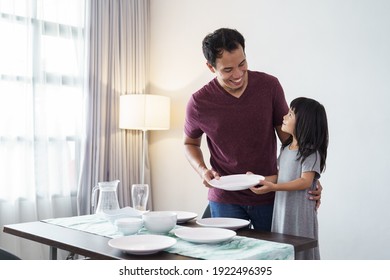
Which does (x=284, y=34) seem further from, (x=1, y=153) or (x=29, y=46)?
(x=1, y=153)

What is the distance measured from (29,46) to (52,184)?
1.00m

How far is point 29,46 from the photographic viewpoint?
3154 mm

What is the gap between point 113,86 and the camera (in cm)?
366

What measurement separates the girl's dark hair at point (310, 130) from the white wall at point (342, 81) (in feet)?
2.80

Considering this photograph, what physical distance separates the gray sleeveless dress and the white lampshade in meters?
1.78

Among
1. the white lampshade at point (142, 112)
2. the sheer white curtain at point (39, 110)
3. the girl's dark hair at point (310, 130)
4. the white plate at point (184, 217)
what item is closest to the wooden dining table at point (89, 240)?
the white plate at point (184, 217)

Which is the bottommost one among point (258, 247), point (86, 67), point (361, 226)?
point (361, 226)

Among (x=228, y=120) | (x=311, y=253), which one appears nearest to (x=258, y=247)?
(x=311, y=253)

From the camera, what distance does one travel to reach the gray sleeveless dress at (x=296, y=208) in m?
1.75

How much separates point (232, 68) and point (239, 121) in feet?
0.74

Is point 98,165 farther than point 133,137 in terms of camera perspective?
No

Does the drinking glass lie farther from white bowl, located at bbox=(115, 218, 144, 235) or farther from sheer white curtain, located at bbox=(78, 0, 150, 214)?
sheer white curtain, located at bbox=(78, 0, 150, 214)

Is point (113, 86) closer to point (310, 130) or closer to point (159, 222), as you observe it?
point (310, 130)

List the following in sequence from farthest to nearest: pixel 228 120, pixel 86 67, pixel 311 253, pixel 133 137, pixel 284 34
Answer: pixel 133 137 < pixel 86 67 < pixel 284 34 < pixel 228 120 < pixel 311 253
